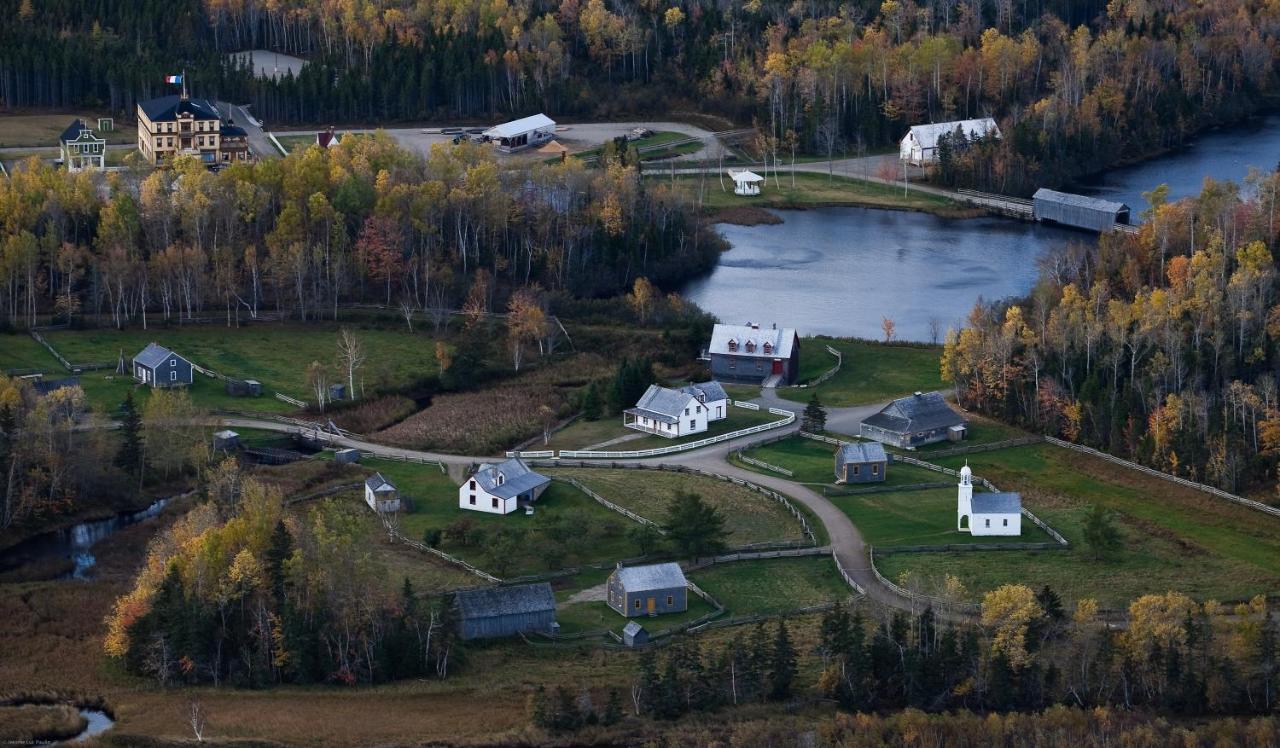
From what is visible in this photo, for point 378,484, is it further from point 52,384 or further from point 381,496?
point 52,384

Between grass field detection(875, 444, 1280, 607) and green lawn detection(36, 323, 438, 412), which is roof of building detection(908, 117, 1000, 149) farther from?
grass field detection(875, 444, 1280, 607)

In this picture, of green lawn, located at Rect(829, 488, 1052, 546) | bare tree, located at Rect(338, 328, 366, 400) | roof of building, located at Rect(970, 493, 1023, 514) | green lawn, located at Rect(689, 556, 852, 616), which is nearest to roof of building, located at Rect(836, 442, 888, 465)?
green lawn, located at Rect(829, 488, 1052, 546)

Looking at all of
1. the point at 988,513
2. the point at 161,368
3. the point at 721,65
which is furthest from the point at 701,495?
the point at 721,65

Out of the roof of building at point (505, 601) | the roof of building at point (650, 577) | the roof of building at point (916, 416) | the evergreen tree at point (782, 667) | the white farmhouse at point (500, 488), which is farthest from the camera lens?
the roof of building at point (916, 416)

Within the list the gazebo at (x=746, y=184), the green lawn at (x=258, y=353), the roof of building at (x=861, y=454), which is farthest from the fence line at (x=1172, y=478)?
the gazebo at (x=746, y=184)

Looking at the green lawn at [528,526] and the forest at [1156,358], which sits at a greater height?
the forest at [1156,358]

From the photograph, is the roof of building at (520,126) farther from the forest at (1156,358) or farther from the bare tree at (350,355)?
the forest at (1156,358)
